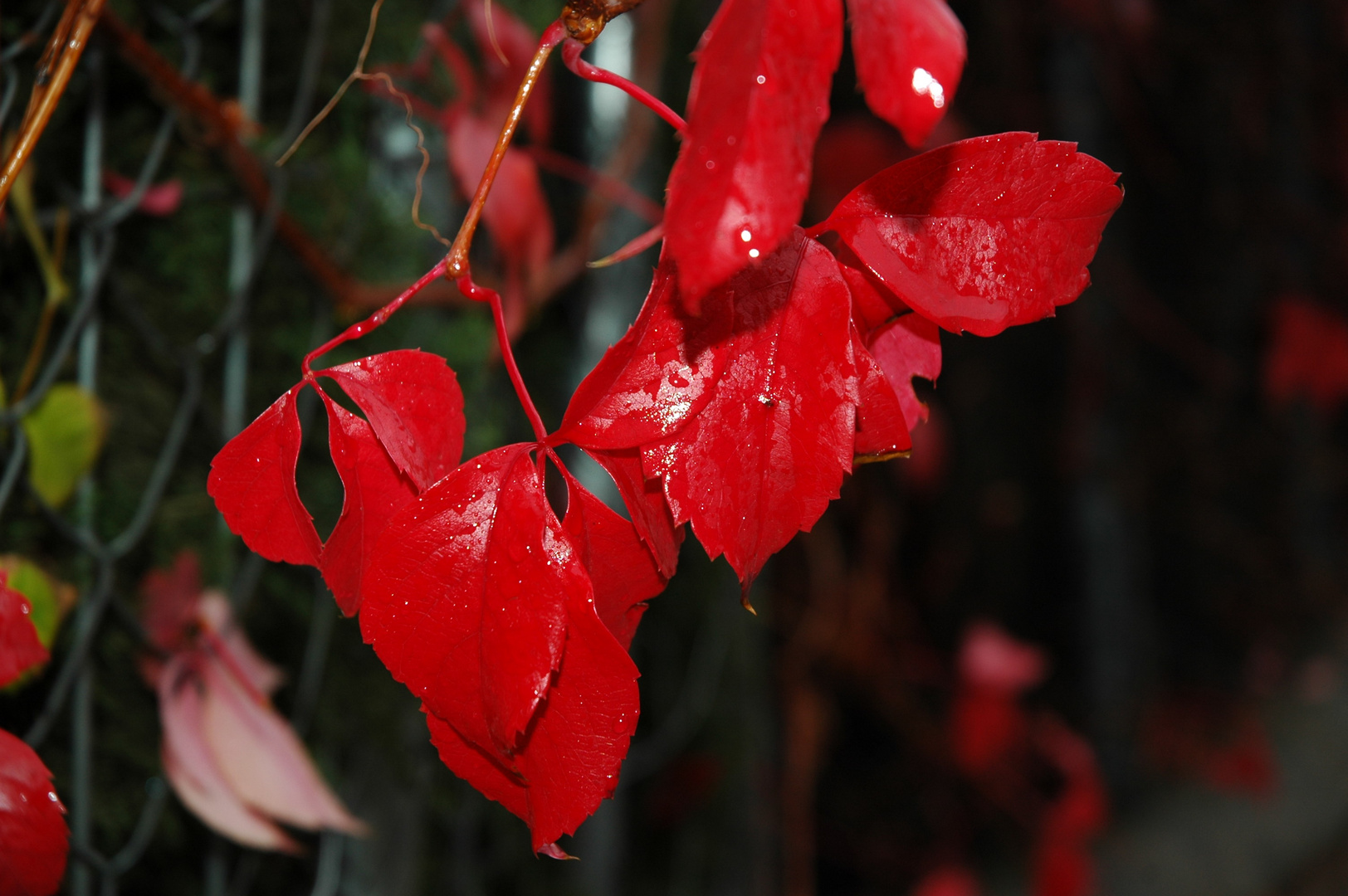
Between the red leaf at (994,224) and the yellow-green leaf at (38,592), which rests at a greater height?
the red leaf at (994,224)

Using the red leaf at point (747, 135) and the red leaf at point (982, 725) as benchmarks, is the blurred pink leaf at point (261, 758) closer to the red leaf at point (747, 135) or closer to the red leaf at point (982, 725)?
the red leaf at point (747, 135)

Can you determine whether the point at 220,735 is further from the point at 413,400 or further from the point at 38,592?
the point at 413,400

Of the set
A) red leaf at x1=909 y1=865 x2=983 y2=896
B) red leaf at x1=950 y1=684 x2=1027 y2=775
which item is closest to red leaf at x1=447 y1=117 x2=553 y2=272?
red leaf at x1=950 y1=684 x2=1027 y2=775

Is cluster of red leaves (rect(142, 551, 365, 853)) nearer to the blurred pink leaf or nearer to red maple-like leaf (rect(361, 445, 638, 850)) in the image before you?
the blurred pink leaf

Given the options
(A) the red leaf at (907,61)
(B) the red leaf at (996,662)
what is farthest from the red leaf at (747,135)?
(B) the red leaf at (996,662)

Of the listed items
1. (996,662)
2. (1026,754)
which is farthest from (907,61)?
(1026,754)

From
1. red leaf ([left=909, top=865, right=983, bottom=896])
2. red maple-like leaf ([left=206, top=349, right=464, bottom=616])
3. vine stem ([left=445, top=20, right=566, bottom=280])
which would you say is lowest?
red leaf ([left=909, top=865, right=983, bottom=896])
